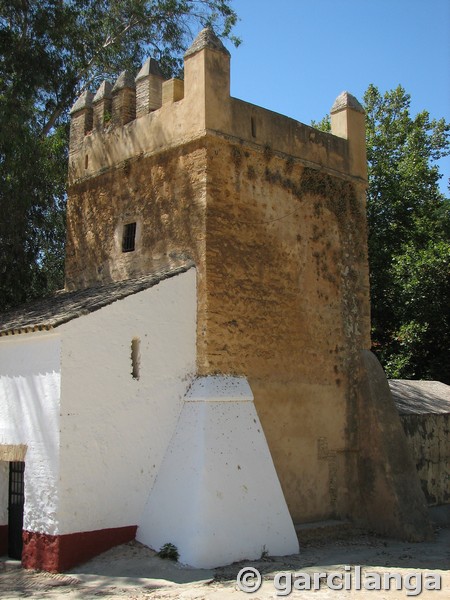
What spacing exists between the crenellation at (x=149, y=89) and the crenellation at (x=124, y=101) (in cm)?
33

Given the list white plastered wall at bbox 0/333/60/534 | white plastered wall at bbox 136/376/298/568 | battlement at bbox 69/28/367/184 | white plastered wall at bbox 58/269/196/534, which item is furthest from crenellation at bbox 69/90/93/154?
white plastered wall at bbox 136/376/298/568

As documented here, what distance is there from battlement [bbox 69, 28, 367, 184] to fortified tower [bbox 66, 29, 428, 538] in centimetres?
3

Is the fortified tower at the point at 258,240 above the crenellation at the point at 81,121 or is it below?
below

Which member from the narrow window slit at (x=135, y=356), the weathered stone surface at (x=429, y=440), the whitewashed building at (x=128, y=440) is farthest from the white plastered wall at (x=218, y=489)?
the weathered stone surface at (x=429, y=440)

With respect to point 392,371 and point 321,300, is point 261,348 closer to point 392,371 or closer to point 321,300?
point 321,300

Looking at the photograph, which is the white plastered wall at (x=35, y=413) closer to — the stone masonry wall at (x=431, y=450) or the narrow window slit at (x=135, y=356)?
the narrow window slit at (x=135, y=356)

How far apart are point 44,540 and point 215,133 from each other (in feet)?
22.1

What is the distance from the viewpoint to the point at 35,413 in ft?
31.4

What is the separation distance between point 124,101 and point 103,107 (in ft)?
2.52

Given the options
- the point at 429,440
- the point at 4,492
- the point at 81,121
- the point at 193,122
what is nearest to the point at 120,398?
the point at 4,492

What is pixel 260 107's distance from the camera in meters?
11.9

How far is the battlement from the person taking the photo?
11148 millimetres

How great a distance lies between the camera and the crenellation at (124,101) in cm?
1258

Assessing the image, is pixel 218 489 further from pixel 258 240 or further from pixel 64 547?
pixel 258 240
